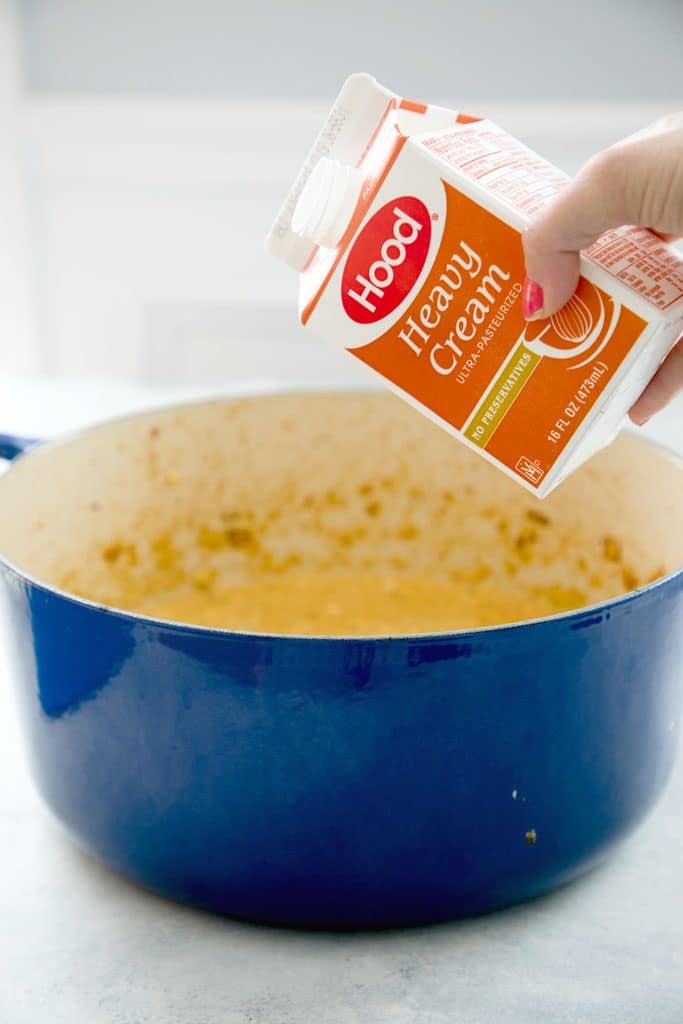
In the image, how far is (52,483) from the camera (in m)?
0.87

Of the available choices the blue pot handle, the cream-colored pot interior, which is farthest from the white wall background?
the blue pot handle

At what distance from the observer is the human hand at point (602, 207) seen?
54cm

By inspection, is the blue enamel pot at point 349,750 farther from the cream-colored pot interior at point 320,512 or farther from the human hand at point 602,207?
the cream-colored pot interior at point 320,512

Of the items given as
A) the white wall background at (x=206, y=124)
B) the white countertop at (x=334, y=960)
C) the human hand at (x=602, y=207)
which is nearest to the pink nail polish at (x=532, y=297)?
the human hand at (x=602, y=207)

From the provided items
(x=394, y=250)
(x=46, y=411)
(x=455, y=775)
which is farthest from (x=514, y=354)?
(x=46, y=411)

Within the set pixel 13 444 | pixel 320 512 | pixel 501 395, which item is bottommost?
pixel 320 512

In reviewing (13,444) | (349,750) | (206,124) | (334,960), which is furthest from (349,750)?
(206,124)

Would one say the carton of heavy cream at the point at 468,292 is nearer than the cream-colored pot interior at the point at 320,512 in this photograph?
Yes

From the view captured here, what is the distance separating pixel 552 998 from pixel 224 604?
1.70 feet

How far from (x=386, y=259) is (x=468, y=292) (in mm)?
45

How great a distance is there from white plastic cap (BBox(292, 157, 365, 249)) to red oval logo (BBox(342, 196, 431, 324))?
2cm

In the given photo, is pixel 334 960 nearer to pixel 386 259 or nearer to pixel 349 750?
pixel 349 750

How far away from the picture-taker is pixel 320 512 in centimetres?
106

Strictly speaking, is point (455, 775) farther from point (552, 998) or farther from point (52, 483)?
point (52, 483)
